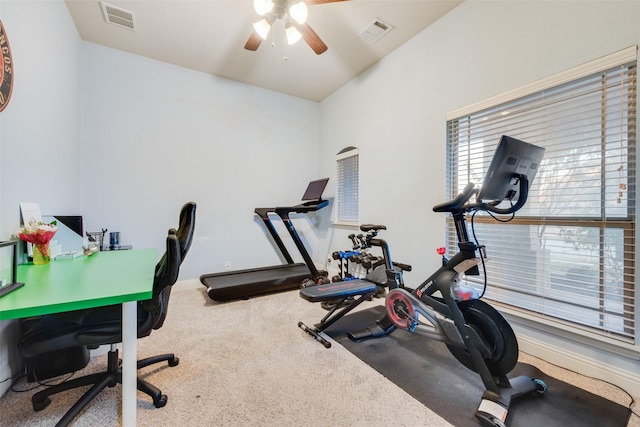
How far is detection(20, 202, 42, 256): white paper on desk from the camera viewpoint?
1599 mm

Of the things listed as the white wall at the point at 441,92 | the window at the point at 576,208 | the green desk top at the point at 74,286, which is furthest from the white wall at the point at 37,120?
the window at the point at 576,208

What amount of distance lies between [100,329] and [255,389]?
0.90m

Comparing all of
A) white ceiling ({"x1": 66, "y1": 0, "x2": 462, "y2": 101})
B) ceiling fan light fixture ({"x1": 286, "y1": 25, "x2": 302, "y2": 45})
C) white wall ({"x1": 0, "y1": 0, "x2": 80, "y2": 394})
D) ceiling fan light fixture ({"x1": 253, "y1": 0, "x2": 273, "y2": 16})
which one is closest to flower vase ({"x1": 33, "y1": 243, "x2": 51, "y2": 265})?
white wall ({"x1": 0, "y1": 0, "x2": 80, "y2": 394})

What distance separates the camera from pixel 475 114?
2303 millimetres

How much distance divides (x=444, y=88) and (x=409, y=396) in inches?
105

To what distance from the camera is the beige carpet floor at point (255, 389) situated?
4.26 feet

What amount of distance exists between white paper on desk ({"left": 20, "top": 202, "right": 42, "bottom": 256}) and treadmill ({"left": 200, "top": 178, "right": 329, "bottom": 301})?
Answer: 5.07 ft

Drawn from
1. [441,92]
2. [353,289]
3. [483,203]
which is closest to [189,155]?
[353,289]

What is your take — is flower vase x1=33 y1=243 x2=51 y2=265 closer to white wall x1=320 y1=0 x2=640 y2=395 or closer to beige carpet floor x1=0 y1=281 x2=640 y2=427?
beige carpet floor x1=0 y1=281 x2=640 y2=427

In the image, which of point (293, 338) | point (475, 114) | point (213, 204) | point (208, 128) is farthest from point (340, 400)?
point (208, 128)

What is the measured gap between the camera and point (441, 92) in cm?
254

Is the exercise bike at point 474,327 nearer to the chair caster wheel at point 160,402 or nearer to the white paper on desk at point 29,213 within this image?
the chair caster wheel at point 160,402

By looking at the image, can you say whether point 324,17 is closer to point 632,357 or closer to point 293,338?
point 293,338

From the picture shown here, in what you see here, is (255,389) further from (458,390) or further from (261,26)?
(261,26)
